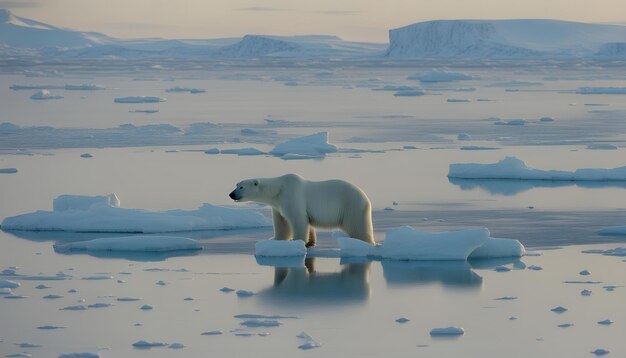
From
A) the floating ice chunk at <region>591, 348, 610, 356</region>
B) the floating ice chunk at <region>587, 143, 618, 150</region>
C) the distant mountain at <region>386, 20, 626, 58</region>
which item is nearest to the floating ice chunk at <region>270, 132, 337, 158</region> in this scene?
the floating ice chunk at <region>587, 143, 618, 150</region>

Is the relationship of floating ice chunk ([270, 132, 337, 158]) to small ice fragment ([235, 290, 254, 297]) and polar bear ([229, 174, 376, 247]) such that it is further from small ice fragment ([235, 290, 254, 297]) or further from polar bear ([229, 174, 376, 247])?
small ice fragment ([235, 290, 254, 297])

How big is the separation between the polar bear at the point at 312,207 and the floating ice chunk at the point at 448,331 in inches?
103

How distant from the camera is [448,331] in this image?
250 inches

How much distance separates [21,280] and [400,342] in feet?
9.33

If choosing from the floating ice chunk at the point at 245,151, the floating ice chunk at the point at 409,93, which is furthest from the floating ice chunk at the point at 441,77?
the floating ice chunk at the point at 245,151

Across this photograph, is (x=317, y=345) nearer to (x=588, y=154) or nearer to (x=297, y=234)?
(x=297, y=234)

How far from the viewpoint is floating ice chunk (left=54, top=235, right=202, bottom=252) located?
351 inches

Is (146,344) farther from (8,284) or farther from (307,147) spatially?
(307,147)

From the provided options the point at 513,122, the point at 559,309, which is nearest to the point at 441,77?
the point at 513,122

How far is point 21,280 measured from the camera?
7793mm

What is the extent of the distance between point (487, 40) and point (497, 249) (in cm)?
7736

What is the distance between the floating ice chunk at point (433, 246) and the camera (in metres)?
8.45

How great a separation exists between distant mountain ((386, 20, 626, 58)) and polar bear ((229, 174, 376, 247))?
244ft

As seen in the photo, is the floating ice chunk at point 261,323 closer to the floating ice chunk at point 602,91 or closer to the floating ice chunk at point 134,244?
the floating ice chunk at point 134,244
